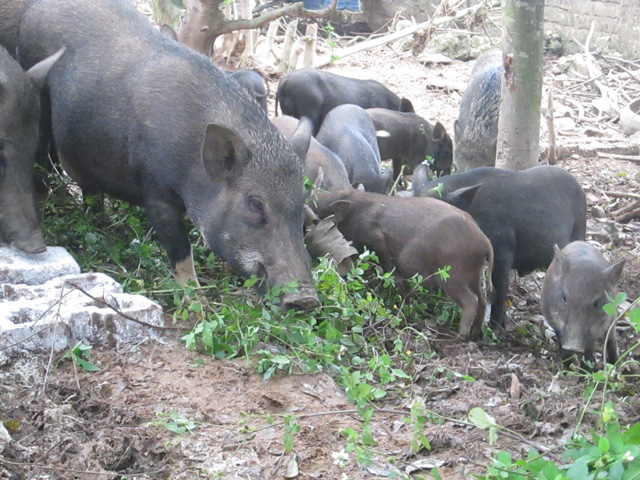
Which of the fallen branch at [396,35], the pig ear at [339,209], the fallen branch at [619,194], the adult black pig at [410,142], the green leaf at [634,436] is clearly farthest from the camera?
the fallen branch at [396,35]

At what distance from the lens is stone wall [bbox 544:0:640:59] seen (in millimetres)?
14258

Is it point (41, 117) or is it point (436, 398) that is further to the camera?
point (41, 117)

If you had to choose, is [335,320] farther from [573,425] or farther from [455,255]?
[573,425]

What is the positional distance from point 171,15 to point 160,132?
341 cm

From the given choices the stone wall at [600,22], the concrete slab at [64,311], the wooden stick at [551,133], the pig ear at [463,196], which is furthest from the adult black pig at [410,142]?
the stone wall at [600,22]

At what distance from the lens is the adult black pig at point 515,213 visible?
5512 millimetres

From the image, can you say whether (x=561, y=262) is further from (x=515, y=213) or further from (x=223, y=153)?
(x=223, y=153)

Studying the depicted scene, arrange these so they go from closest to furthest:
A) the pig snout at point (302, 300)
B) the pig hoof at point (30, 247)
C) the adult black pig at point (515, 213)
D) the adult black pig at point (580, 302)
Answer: the pig snout at point (302, 300) < the pig hoof at point (30, 247) < the adult black pig at point (580, 302) < the adult black pig at point (515, 213)

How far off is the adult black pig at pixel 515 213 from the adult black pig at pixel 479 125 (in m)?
2.20

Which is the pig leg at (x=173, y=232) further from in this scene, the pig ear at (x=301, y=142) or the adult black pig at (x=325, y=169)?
the adult black pig at (x=325, y=169)

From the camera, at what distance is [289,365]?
3.89 m

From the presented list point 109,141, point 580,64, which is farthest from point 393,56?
point 109,141

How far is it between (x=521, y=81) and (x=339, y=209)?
1828 mm

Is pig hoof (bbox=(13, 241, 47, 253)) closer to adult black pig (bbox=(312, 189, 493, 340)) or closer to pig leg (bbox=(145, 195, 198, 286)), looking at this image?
pig leg (bbox=(145, 195, 198, 286))
